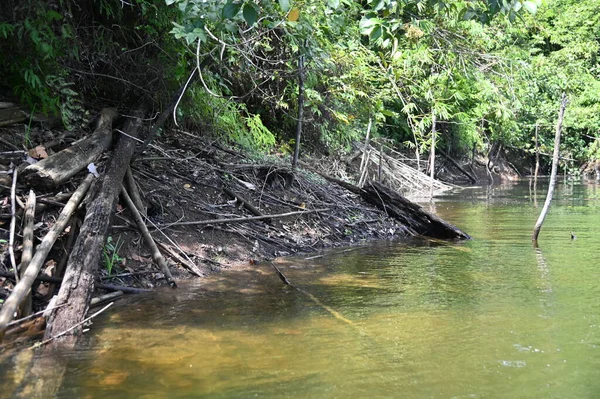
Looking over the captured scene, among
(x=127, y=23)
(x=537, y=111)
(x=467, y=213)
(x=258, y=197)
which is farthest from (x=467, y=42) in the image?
(x=537, y=111)

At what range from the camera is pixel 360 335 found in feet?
11.7

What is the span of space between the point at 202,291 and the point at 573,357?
295cm

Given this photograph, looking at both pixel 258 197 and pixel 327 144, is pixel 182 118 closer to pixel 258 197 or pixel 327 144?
pixel 258 197

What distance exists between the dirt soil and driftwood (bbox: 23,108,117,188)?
14cm

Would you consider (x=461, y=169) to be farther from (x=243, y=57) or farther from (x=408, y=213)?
(x=243, y=57)

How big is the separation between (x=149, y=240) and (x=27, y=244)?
1192 mm

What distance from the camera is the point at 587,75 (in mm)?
28844

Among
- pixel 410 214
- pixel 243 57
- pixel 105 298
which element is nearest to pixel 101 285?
pixel 105 298

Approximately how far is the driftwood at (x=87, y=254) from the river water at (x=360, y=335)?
195 millimetres

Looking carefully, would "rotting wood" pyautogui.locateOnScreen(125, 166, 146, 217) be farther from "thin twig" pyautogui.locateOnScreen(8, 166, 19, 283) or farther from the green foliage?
"thin twig" pyautogui.locateOnScreen(8, 166, 19, 283)

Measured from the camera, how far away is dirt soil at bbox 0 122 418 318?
16.2 ft

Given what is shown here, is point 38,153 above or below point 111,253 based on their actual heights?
above

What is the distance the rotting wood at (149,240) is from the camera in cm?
499

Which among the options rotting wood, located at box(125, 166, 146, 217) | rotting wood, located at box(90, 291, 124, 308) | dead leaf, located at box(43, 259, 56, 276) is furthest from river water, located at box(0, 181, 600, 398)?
rotting wood, located at box(125, 166, 146, 217)
